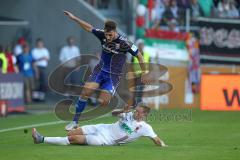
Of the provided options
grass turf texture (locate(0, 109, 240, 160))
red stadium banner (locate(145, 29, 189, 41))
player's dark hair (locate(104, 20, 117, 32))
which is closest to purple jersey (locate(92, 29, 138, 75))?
player's dark hair (locate(104, 20, 117, 32))

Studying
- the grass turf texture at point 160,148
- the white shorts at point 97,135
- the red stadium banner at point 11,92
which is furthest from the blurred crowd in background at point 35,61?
the white shorts at point 97,135

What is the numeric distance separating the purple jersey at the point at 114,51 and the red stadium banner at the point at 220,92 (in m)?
9.40

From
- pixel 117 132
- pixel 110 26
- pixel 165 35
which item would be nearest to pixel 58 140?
pixel 117 132

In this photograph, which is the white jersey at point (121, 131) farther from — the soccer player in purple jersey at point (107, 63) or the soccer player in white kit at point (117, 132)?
the soccer player in purple jersey at point (107, 63)

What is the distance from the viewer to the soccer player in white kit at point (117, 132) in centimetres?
1541

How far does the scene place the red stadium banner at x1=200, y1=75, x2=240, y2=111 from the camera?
27859 millimetres

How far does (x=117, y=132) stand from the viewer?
1560 centimetres

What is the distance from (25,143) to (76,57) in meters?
12.9

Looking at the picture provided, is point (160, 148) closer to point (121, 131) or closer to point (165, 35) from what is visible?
point (121, 131)

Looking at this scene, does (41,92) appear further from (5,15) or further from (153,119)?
(153,119)

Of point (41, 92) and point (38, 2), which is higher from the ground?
point (38, 2)

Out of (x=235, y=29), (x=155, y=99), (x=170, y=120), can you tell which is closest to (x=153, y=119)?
(x=170, y=120)

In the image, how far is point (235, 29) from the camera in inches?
1255

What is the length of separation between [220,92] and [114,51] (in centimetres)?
1060
